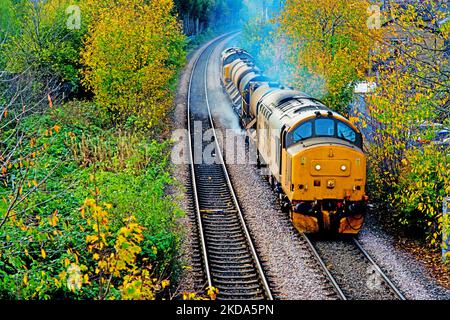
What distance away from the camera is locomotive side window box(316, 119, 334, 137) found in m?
16.1

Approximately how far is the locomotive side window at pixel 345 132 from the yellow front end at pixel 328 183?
0.53m

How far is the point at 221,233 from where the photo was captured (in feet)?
54.1

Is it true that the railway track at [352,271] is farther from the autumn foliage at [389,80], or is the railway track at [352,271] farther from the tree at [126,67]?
the tree at [126,67]

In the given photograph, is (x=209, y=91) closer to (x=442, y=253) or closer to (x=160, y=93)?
(x=160, y=93)

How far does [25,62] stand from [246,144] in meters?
9.74

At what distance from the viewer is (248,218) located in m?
17.7

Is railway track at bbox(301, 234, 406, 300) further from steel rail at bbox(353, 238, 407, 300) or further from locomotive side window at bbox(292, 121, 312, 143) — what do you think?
locomotive side window at bbox(292, 121, 312, 143)

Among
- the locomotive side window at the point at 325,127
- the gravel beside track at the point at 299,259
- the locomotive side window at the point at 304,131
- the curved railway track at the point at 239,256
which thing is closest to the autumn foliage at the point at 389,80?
the gravel beside track at the point at 299,259

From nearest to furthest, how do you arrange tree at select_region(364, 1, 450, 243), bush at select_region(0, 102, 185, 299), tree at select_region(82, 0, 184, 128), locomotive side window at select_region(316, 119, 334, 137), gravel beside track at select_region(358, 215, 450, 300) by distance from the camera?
bush at select_region(0, 102, 185, 299), gravel beside track at select_region(358, 215, 450, 300), tree at select_region(364, 1, 450, 243), locomotive side window at select_region(316, 119, 334, 137), tree at select_region(82, 0, 184, 128)

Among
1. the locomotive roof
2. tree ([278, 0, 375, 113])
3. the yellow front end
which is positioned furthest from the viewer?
tree ([278, 0, 375, 113])

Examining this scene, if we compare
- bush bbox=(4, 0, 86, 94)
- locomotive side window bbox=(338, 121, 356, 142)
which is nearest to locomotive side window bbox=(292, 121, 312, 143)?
locomotive side window bbox=(338, 121, 356, 142)

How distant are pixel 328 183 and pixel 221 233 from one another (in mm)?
3173

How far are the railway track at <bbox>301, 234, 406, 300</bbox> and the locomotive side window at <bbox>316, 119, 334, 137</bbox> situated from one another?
8.92 feet

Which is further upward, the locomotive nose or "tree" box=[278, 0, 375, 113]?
"tree" box=[278, 0, 375, 113]
